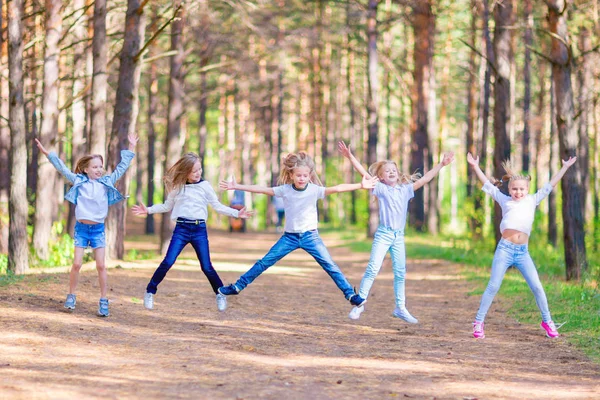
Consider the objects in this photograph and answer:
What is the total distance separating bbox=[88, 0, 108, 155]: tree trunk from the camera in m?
17.1

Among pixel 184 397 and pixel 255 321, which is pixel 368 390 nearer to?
pixel 184 397

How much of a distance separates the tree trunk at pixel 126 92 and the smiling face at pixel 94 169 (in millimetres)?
7821

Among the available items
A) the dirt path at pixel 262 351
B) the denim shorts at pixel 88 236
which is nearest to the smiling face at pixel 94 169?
the denim shorts at pixel 88 236

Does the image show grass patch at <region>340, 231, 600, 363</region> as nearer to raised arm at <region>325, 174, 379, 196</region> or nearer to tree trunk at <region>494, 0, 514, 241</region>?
tree trunk at <region>494, 0, 514, 241</region>

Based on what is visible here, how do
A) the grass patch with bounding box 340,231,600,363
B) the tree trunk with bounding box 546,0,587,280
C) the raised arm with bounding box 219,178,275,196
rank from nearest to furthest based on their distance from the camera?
the raised arm with bounding box 219,178,275,196, the grass patch with bounding box 340,231,600,363, the tree trunk with bounding box 546,0,587,280

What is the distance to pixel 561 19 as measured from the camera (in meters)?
15.5

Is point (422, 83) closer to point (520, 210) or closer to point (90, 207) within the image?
point (520, 210)

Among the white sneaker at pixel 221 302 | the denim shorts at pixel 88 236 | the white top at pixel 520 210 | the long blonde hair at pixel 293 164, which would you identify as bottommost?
the white sneaker at pixel 221 302

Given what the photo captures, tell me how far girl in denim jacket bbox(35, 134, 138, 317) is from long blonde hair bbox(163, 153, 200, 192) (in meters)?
0.62

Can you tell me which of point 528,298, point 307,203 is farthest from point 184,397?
point 528,298

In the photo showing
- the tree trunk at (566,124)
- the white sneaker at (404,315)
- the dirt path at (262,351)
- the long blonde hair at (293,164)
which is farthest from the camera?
the tree trunk at (566,124)

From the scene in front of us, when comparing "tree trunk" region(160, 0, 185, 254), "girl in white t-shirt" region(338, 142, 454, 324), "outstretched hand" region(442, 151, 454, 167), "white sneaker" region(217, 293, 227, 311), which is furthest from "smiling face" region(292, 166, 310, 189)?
"tree trunk" region(160, 0, 185, 254)

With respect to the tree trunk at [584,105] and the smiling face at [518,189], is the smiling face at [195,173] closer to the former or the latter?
the smiling face at [518,189]

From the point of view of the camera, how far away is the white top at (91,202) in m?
9.85
